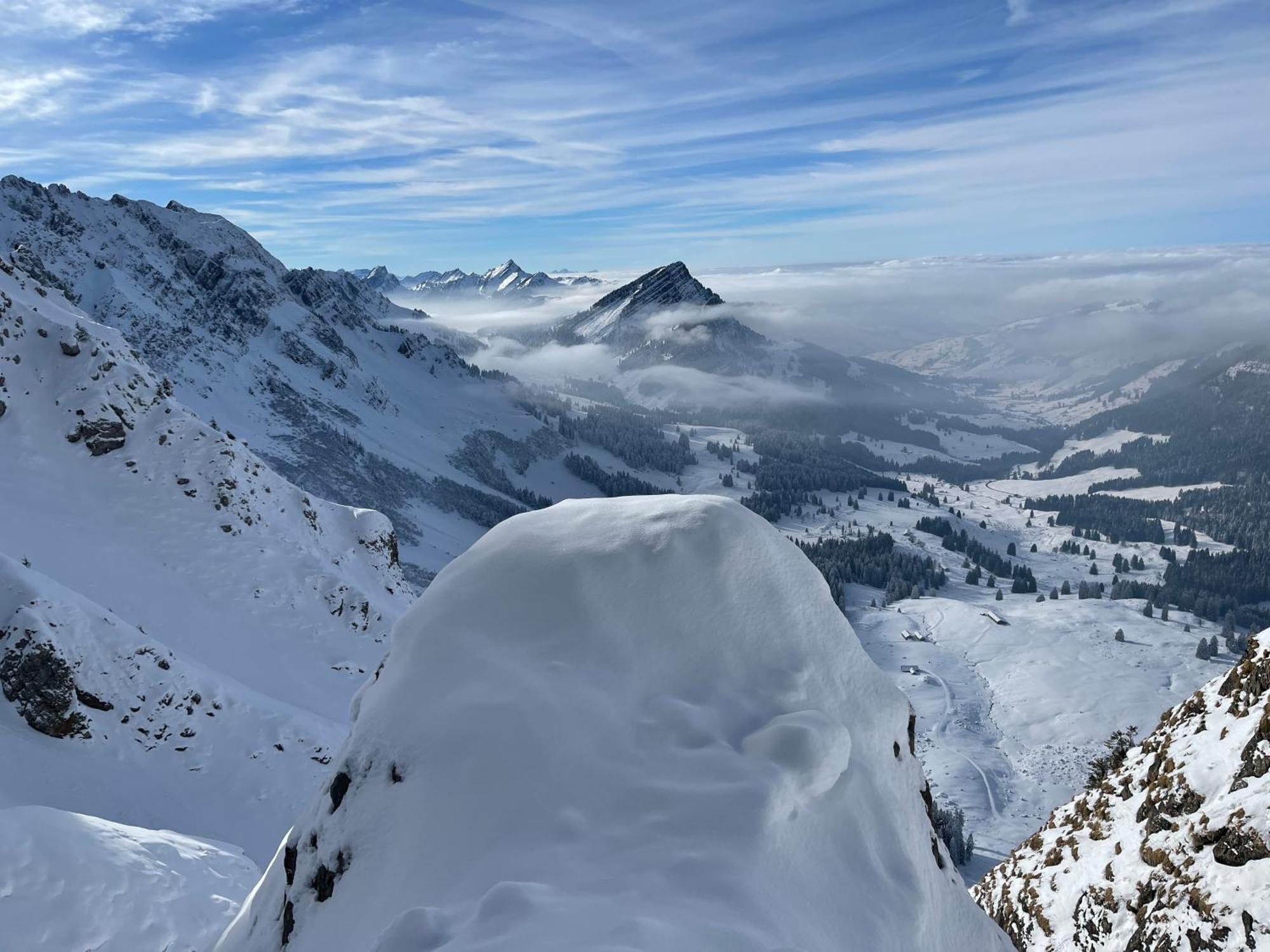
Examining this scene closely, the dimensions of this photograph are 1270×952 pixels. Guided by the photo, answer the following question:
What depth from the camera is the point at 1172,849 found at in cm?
1605

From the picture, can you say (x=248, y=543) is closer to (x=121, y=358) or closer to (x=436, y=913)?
(x=121, y=358)

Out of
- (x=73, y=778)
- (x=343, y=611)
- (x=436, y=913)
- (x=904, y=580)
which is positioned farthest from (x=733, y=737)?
(x=904, y=580)

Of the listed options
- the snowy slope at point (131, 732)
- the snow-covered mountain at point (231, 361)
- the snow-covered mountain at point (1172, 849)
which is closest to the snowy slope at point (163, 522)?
the snowy slope at point (131, 732)

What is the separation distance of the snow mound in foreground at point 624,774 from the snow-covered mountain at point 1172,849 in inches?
276

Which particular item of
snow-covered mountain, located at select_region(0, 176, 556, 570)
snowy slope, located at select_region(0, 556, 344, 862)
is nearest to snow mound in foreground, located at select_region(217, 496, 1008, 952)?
snowy slope, located at select_region(0, 556, 344, 862)

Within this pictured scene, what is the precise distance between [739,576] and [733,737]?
9.02ft

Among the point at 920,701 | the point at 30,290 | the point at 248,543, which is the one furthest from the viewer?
the point at 920,701

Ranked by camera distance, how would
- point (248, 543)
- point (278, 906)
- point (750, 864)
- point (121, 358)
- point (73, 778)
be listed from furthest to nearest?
point (121, 358) → point (248, 543) → point (73, 778) → point (278, 906) → point (750, 864)

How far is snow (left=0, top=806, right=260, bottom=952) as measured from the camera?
15.5 m

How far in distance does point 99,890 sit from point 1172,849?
25763mm

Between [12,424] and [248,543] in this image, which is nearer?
[12,424]

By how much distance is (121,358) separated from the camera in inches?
1916

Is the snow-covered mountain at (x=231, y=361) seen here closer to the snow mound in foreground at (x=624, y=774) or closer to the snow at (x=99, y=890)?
the snow at (x=99, y=890)

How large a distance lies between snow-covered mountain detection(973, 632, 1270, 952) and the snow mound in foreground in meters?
7.02
